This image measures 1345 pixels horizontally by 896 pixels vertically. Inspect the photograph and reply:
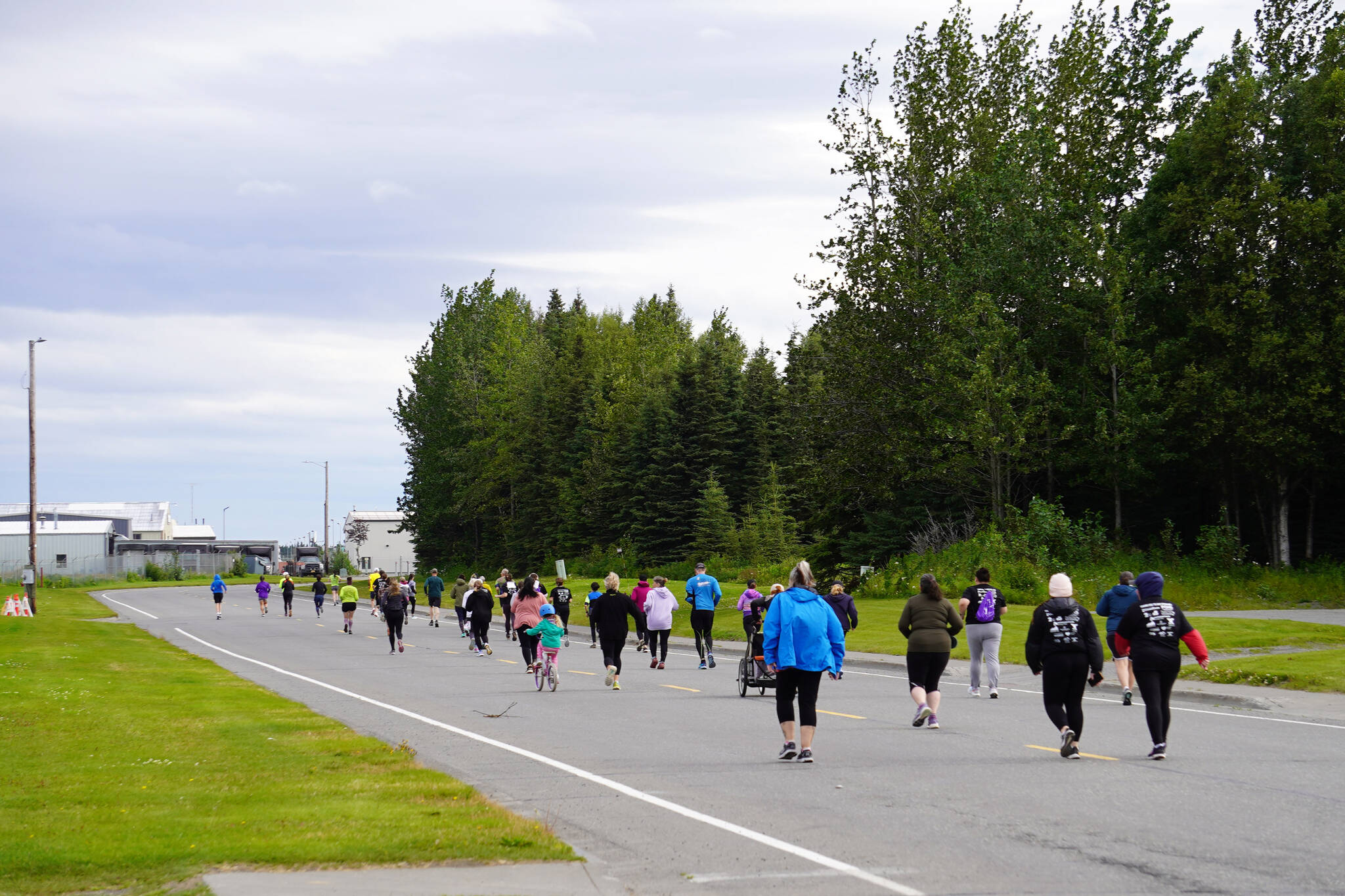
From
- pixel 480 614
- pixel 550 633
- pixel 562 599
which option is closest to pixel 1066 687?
pixel 550 633

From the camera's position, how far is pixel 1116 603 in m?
17.3

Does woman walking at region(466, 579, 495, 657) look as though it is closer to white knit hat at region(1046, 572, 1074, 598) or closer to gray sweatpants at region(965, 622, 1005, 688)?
gray sweatpants at region(965, 622, 1005, 688)

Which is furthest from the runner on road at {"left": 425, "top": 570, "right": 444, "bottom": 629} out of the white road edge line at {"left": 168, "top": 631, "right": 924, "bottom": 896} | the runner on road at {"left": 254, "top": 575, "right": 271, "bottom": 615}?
the white road edge line at {"left": 168, "top": 631, "right": 924, "bottom": 896}

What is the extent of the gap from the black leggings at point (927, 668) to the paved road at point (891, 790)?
563 millimetres

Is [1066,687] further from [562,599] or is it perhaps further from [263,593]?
[263,593]

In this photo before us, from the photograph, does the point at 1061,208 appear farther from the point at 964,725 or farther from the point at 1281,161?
the point at 964,725

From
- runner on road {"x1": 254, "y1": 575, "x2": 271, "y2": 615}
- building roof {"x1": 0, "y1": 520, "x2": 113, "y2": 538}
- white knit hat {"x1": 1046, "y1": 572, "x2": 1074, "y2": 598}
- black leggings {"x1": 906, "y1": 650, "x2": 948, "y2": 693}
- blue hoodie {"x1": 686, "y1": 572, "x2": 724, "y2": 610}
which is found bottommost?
runner on road {"x1": 254, "y1": 575, "x2": 271, "y2": 615}

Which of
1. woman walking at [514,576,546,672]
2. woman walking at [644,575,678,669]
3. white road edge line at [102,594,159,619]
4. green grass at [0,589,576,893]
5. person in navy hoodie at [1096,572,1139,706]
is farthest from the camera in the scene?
white road edge line at [102,594,159,619]

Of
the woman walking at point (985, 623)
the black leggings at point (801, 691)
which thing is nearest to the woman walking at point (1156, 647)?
the black leggings at point (801, 691)

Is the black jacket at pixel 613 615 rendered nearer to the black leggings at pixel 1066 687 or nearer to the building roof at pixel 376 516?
the black leggings at pixel 1066 687

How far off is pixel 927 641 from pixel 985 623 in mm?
4074

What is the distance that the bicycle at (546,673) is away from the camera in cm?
2002

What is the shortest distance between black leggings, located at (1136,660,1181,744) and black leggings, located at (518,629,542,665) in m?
11.2

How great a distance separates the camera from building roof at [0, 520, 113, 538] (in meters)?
108
